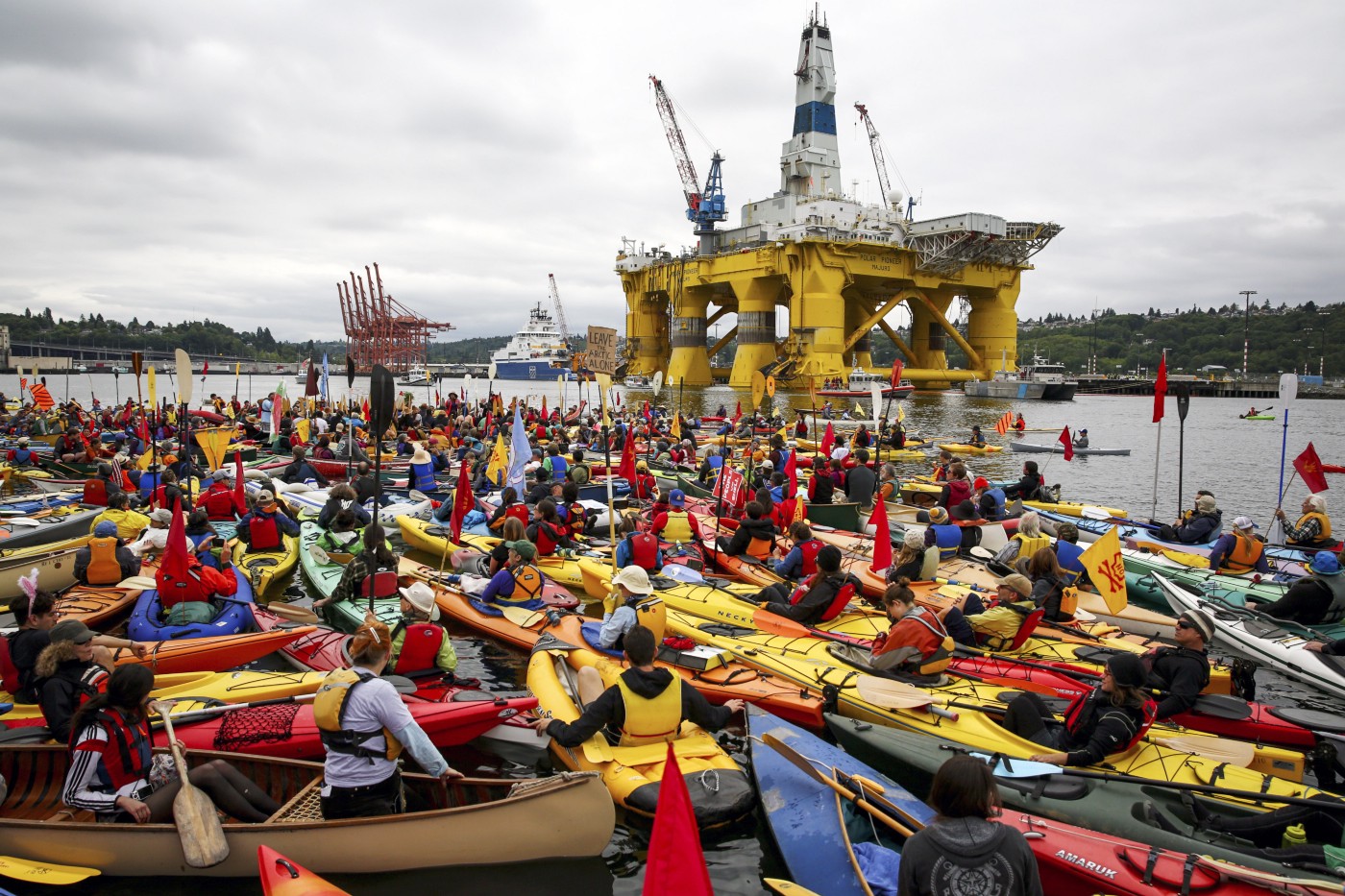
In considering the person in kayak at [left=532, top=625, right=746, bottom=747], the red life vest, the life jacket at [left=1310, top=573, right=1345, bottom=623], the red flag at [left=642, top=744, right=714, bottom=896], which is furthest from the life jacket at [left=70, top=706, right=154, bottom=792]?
the life jacket at [left=1310, top=573, right=1345, bottom=623]

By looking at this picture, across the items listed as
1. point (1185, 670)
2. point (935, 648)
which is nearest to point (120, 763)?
point (935, 648)

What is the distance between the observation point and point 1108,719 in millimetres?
5426

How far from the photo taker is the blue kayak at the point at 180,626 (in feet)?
26.2

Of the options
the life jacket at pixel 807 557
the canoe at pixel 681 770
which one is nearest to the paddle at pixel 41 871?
the canoe at pixel 681 770

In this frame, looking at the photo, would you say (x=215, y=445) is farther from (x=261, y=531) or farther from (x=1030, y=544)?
(x=1030, y=544)

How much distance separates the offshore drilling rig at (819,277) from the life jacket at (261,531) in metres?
41.5

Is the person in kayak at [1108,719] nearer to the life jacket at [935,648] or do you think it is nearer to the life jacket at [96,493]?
the life jacket at [935,648]

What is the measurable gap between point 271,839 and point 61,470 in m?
19.5

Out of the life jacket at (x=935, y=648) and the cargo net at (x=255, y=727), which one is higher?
the life jacket at (x=935, y=648)

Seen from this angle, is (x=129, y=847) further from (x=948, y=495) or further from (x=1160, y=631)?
(x=948, y=495)

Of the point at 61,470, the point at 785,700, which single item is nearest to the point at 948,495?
the point at 785,700

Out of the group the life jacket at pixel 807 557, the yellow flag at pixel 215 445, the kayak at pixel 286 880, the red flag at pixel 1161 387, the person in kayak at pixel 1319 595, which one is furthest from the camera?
the yellow flag at pixel 215 445

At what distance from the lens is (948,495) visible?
15.5 m

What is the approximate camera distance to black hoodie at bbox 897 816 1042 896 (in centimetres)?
274
